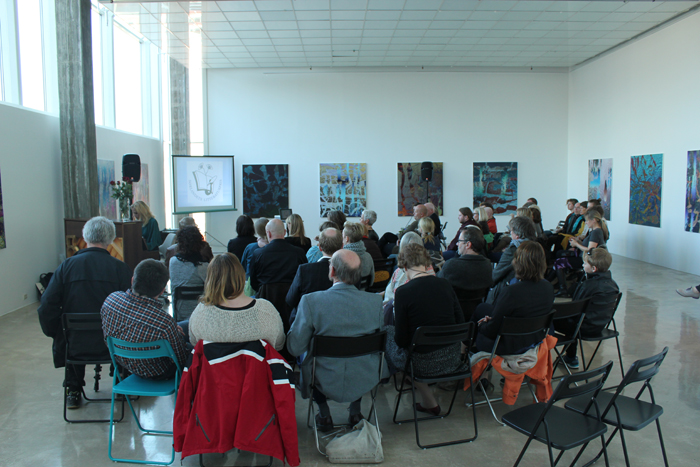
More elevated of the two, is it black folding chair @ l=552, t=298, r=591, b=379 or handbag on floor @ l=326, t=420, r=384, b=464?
black folding chair @ l=552, t=298, r=591, b=379

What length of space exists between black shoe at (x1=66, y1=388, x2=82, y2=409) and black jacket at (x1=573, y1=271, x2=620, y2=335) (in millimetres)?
3899

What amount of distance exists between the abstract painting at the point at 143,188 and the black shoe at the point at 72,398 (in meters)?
6.91

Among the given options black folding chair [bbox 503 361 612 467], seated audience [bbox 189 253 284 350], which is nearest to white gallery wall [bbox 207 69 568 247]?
seated audience [bbox 189 253 284 350]

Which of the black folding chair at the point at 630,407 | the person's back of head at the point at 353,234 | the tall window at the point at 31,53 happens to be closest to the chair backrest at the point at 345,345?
the black folding chair at the point at 630,407

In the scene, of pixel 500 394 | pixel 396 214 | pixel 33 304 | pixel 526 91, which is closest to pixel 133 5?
pixel 33 304

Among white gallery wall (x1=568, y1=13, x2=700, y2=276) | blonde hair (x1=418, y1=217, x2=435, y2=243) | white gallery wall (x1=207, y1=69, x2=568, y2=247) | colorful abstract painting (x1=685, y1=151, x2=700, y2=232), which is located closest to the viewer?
blonde hair (x1=418, y1=217, x2=435, y2=243)

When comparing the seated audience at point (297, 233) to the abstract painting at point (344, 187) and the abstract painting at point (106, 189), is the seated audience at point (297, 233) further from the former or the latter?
the abstract painting at point (344, 187)

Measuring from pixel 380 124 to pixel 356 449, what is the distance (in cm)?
1047

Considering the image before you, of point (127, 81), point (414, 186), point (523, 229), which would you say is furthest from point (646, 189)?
point (127, 81)

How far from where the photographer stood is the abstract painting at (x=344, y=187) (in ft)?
41.3

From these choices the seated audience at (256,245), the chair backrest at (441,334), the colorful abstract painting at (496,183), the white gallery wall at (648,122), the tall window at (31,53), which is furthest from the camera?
the colorful abstract painting at (496,183)

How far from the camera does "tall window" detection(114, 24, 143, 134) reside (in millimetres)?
9617

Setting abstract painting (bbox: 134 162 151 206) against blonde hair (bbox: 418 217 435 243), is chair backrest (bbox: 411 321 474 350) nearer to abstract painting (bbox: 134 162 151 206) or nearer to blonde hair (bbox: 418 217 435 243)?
blonde hair (bbox: 418 217 435 243)

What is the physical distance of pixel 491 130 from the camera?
1269 cm
